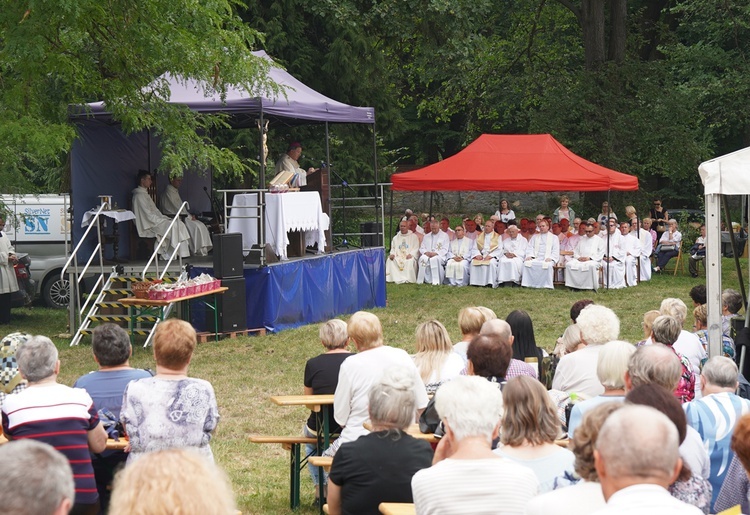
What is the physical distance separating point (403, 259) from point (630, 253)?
4617mm

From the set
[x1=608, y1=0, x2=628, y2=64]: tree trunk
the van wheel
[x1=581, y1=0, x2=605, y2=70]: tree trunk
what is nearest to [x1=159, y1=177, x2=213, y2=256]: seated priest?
the van wheel

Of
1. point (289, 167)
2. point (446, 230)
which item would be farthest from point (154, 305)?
point (446, 230)

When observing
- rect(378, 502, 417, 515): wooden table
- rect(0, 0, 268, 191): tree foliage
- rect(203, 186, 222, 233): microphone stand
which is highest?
rect(0, 0, 268, 191): tree foliage

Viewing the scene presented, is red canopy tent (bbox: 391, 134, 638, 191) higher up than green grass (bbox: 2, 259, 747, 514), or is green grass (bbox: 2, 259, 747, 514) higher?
red canopy tent (bbox: 391, 134, 638, 191)

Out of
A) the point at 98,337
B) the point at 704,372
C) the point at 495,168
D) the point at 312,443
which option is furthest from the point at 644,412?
the point at 495,168

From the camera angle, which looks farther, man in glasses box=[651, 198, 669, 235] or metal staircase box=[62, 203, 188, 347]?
man in glasses box=[651, 198, 669, 235]

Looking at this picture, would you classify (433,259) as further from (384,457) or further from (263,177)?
(384,457)

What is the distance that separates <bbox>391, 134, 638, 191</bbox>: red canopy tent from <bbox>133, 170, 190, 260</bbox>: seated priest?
6.47 m

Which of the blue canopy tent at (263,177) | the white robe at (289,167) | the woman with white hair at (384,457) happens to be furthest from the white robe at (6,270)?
the woman with white hair at (384,457)

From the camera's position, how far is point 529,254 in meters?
20.9

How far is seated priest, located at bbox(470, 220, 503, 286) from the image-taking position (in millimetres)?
21000

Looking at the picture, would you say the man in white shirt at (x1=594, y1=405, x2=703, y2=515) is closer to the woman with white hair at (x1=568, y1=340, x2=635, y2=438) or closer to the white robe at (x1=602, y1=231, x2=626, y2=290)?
the woman with white hair at (x1=568, y1=340, x2=635, y2=438)

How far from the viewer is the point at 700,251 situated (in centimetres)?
2212

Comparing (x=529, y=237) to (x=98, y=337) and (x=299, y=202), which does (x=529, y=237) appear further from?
(x=98, y=337)
